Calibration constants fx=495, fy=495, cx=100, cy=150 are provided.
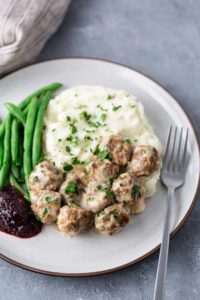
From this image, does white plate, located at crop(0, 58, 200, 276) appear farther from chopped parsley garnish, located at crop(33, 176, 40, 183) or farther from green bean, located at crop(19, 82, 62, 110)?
chopped parsley garnish, located at crop(33, 176, 40, 183)

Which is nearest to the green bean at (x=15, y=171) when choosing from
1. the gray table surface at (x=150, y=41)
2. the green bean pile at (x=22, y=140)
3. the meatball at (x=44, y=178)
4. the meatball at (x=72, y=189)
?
the green bean pile at (x=22, y=140)

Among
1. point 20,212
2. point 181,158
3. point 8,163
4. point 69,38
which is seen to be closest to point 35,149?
point 8,163

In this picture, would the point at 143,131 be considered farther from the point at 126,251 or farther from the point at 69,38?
the point at 69,38

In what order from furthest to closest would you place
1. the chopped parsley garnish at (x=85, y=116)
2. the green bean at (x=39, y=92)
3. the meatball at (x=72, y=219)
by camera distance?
1. the green bean at (x=39, y=92)
2. the chopped parsley garnish at (x=85, y=116)
3. the meatball at (x=72, y=219)

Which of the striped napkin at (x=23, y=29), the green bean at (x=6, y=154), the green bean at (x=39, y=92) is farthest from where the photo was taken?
the striped napkin at (x=23, y=29)

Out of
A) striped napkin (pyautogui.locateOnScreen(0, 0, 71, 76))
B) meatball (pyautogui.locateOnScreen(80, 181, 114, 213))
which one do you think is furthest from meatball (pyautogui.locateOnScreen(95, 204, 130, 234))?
striped napkin (pyautogui.locateOnScreen(0, 0, 71, 76))

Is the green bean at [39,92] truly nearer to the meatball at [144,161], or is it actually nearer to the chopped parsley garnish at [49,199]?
the chopped parsley garnish at [49,199]
